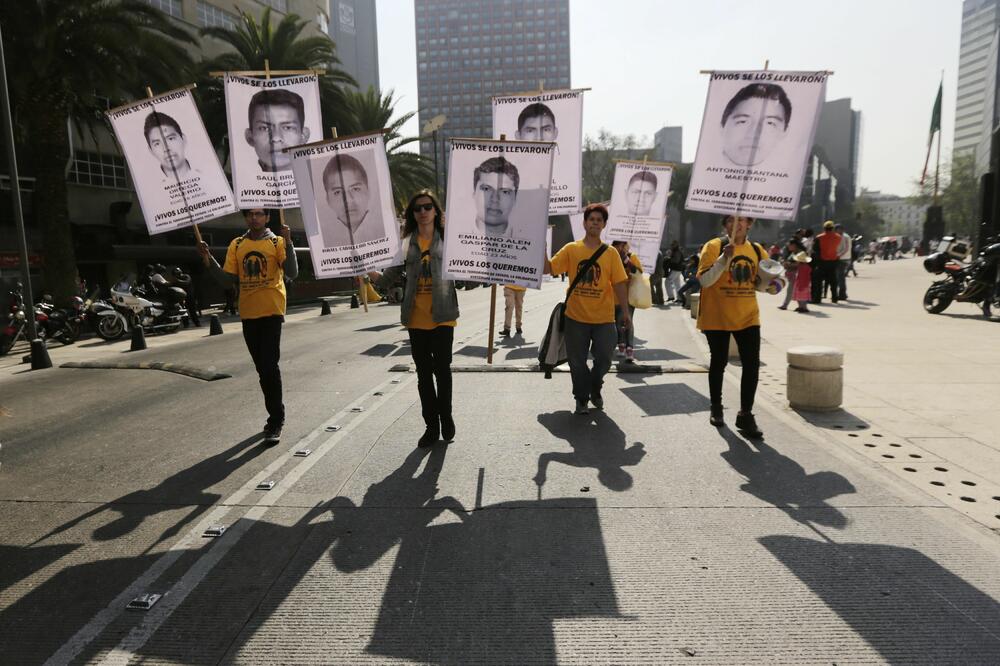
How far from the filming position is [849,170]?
453 feet

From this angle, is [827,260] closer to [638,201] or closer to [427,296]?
[638,201]

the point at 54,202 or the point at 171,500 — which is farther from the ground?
the point at 54,202

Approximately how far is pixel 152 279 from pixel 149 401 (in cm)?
1014

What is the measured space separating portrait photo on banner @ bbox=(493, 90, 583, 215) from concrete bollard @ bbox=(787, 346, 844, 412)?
3.44 metres

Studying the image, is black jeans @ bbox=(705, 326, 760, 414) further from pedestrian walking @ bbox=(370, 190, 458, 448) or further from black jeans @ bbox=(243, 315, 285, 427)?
black jeans @ bbox=(243, 315, 285, 427)

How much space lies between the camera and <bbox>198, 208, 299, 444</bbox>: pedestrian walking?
5.75 metres

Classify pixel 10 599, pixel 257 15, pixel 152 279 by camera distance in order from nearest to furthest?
pixel 10 599 → pixel 152 279 → pixel 257 15

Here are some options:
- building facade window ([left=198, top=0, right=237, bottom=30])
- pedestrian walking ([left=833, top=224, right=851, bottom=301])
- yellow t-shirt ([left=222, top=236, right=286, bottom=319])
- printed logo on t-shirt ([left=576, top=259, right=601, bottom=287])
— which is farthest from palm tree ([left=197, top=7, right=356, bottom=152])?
printed logo on t-shirt ([left=576, top=259, right=601, bottom=287])

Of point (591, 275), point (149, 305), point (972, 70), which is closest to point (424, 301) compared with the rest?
point (591, 275)

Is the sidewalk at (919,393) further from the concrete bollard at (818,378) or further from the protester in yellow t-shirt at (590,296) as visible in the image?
the protester in yellow t-shirt at (590,296)

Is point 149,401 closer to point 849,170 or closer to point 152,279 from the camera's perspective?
point 152,279

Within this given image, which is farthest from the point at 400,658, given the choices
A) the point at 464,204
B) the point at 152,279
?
the point at 152,279

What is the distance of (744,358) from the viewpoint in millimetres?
5879

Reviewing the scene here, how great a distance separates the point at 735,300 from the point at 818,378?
1620mm
